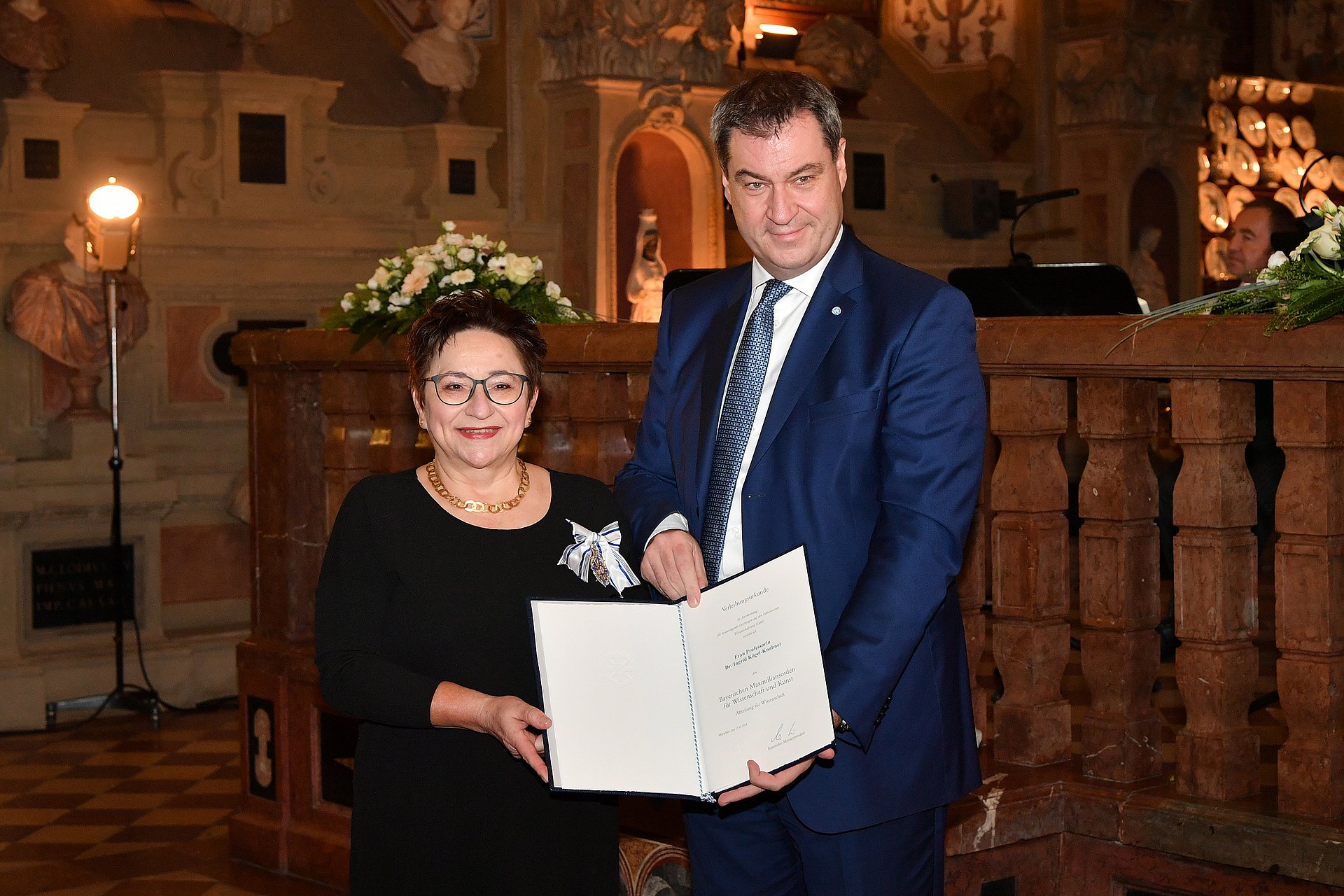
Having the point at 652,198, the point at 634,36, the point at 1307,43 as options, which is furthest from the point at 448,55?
the point at 1307,43

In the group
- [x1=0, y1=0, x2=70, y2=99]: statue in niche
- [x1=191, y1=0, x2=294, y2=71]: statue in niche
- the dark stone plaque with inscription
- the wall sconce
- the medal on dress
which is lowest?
the dark stone plaque with inscription

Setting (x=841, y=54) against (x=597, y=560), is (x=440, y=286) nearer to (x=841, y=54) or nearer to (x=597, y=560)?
(x=597, y=560)

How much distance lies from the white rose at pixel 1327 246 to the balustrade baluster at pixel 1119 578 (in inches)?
19.6

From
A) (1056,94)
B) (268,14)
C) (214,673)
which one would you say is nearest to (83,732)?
(214,673)

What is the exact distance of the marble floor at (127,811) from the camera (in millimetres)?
5078

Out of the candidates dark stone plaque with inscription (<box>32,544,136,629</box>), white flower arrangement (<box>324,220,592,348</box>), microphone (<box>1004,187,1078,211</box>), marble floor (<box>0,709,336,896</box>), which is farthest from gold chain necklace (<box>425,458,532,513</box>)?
dark stone plaque with inscription (<box>32,544,136,629</box>)

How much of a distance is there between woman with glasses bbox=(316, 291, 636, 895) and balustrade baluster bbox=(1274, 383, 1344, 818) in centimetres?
138

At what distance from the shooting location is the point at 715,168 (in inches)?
454

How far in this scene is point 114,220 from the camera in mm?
7832

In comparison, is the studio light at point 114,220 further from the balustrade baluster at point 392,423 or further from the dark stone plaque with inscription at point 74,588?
the balustrade baluster at point 392,423

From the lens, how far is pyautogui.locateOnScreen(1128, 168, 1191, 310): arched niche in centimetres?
1422

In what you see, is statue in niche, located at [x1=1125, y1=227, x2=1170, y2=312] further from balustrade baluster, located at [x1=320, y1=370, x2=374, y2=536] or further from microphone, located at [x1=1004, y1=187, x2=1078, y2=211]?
balustrade baluster, located at [x1=320, y1=370, x2=374, y2=536]

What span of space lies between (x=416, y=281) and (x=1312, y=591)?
101 inches

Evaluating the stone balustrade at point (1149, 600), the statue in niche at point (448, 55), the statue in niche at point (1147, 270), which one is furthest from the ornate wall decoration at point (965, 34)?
the stone balustrade at point (1149, 600)
